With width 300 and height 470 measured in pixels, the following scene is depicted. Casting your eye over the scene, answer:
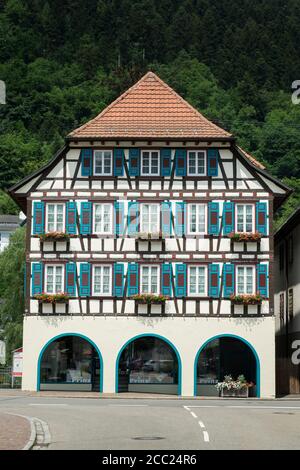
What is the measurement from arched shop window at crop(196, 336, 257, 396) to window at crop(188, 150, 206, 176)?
7.25m

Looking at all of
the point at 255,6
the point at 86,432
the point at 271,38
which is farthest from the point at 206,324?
the point at 255,6

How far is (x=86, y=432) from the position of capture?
2075 centimetres

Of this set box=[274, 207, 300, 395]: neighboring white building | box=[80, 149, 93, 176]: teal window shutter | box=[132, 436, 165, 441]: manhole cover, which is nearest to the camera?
box=[132, 436, 165, 441]: manhole cover

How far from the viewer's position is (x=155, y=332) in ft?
137

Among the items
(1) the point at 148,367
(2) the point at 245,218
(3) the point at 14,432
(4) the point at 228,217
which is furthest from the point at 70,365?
(3) the point at 14,432

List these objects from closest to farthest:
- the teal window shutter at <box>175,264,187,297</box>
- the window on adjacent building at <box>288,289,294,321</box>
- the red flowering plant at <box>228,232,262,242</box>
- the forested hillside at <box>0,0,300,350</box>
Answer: the red flowering plant at <box>228,232,262,242</box> → the teal window shutter at <box>175,264,187,297</box> → the window on adjacent building at <box>288,289,294,321</box> → the forested hillside at <box>0,0,300,350</box>

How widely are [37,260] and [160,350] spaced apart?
6724 mm

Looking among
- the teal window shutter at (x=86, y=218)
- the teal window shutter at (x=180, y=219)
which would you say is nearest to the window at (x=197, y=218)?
the teal window shutter at (x=180, y=219)

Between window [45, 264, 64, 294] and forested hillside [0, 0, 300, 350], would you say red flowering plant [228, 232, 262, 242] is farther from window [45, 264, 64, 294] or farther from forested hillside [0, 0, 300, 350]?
forested hillside [0, 0, 300, 350]

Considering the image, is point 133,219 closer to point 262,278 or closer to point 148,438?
point 262,278

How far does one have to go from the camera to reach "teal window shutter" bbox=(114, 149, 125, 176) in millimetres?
43094

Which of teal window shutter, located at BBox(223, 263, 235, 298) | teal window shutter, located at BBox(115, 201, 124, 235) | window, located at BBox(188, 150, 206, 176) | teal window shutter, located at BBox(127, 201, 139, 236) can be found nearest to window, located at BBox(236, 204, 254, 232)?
teal window shutter, located at BBox(223, 263, 235, 298)

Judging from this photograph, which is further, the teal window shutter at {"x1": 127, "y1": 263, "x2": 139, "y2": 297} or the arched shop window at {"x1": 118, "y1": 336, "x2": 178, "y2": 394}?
the arched shop window at {"x1": 118, "y1": 336, "x2": 178, "y2": 394}
